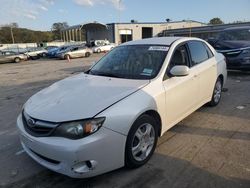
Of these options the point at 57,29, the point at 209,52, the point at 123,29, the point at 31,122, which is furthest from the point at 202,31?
the point at 57,29

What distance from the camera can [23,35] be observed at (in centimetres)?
8531

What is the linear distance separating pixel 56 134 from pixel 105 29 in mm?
52054

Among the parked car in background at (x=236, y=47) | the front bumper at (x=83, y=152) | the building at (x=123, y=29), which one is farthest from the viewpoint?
the building at (x=123, y=29)

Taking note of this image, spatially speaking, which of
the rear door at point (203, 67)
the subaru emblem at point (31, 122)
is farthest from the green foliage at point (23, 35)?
the subaru emblem at point (31, 122)

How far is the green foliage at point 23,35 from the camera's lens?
79.6 metres

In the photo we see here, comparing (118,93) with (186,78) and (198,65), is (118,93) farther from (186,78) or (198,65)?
(198,65)

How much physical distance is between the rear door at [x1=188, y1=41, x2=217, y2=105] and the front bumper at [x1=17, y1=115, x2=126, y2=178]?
2418 mm

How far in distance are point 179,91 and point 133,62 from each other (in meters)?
0.90

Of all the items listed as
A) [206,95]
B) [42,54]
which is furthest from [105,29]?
[206,95]

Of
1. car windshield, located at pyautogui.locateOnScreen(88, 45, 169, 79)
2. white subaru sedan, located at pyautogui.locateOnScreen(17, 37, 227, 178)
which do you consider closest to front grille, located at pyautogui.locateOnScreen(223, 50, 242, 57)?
white subaru sedan, located at pyautogui.locateOnScreen(17, 37, 227, 178)

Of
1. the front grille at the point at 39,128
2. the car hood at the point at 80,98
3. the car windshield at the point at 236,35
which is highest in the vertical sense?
the car windshield at the point at 236,35

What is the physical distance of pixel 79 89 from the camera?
11.8ft

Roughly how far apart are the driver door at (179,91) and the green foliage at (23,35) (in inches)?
3349

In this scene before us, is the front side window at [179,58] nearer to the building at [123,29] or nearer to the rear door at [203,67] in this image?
the rear door at [203,67]
